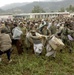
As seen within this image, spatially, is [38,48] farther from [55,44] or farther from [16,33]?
[16,33]

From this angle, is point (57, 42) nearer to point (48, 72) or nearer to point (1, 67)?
point (48, 72)

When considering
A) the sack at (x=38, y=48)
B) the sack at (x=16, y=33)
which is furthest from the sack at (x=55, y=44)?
the sack at (x=16, y=33)

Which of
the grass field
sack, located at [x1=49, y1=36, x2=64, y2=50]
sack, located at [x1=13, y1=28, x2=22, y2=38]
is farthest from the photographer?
sack, located at [x1=13, y1=28, x2=22, y2=38]

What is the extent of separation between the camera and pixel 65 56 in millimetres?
10344

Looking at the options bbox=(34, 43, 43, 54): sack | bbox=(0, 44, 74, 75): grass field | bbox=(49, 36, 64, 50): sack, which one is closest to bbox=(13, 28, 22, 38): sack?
bbox=(0, 44, 74, 75): grass field

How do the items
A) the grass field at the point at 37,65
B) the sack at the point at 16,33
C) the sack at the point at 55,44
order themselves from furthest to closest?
the sack at the point at 16,33, the sack at the point at 55,44, the grass field at the point at 37,65

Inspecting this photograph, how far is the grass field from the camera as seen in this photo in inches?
315

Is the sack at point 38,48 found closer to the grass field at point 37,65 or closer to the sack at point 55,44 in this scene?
the grass field at point 37,65

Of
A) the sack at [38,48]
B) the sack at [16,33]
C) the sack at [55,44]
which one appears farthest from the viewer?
the sack at [16,33]

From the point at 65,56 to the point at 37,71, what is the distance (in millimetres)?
2617

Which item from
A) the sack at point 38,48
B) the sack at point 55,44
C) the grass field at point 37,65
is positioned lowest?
the grass field at point 37,65

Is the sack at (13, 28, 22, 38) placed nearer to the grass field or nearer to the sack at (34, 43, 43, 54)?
the grass field

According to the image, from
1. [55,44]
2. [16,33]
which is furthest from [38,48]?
[16,33]

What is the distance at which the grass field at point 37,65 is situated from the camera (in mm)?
8000
